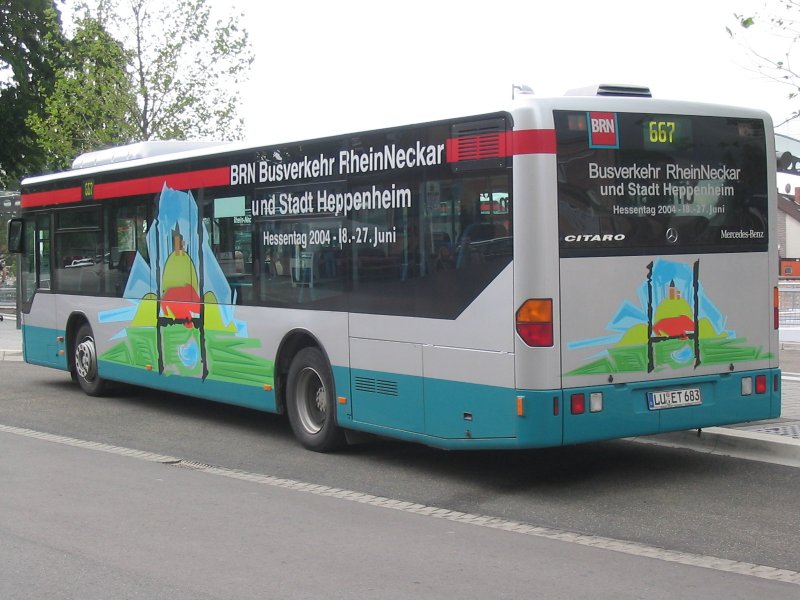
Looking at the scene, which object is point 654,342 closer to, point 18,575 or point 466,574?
point 466,574

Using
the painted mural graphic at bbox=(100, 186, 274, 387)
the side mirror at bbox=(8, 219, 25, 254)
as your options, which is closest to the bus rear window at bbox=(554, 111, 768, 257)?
the painted mural graphic at bbox=(100, 186, 274, 387)

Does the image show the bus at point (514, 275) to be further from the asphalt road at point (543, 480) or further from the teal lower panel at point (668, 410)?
the asphalt road at point (543, 480)

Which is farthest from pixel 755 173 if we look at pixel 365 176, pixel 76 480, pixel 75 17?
pixel 75 17

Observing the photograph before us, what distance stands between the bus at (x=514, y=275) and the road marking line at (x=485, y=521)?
2.38 ft

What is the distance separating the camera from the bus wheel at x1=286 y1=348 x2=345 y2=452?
409 inches

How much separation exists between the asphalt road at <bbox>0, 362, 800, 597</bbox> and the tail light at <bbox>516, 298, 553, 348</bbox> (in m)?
1.21

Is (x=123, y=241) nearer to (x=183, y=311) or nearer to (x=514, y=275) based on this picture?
(x=183, y=311)

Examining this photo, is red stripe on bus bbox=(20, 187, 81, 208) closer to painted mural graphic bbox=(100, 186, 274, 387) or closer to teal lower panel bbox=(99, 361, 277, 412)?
painted mural graphic bbox=(100, 186, 274, 387)

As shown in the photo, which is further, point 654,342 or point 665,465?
point 665,465

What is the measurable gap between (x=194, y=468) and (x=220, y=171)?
3335 millimetres

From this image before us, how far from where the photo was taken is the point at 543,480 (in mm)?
9281

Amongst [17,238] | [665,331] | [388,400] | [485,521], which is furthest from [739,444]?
Answer: [17,238]

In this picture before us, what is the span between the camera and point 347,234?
32.9 feet

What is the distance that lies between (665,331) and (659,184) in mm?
1138
